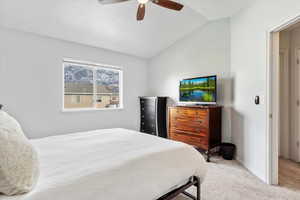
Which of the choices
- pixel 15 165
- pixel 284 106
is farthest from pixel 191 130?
pixel 15 165

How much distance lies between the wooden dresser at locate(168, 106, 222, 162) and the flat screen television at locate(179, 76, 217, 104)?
0.93 ft

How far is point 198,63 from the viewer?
3.90 meters

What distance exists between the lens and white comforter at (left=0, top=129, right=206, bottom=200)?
3.19 ft

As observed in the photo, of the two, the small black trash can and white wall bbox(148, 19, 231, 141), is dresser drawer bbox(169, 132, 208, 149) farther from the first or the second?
white wall bbox(148, 19, 231, 141)

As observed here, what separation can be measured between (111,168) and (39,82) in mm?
2785

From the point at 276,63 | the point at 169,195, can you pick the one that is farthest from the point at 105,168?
the point at 276,63

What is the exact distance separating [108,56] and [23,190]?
143 inches

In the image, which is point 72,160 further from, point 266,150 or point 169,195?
point 266,150

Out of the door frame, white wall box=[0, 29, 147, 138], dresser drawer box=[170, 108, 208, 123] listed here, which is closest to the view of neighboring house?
white wall box=[0, 29, 147, 138]

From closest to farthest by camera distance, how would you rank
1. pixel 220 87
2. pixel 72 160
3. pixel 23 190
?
pixel 23 190
pixel 72 160
pixel 220 87

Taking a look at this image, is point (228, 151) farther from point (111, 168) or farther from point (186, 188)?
point (111, 168)

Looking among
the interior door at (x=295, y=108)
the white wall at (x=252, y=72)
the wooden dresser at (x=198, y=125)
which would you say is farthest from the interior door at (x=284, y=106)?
the wooden dresser at (x=198, y=125)

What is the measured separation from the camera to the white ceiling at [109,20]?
2.59m

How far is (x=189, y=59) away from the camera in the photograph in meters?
4.08
